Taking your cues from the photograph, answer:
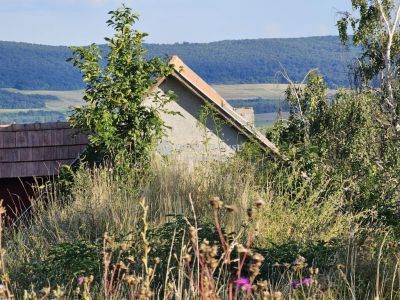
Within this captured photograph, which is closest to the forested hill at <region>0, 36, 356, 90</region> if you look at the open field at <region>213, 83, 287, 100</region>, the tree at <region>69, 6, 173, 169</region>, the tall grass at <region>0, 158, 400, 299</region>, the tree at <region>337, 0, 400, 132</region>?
the open field at <region>213, 83, 287, 100</region>

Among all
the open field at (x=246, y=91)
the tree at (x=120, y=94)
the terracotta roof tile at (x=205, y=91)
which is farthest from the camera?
the open field at (x=246, y=91)

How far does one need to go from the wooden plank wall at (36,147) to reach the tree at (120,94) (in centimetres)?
521

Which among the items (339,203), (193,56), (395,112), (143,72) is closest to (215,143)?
(143,72)

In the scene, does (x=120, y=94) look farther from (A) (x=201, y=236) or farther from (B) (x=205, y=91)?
(A) (x=201, y=236)

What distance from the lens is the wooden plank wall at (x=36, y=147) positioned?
22.1 metres

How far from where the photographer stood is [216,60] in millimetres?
172500

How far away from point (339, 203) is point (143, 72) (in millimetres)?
6738

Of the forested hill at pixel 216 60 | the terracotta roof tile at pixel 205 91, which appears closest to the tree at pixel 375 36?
the terracotta roof tile at pixel 205 91

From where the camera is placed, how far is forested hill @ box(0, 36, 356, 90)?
149000 mm

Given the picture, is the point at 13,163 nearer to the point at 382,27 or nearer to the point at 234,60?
the point at 382,27

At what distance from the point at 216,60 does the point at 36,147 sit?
151m

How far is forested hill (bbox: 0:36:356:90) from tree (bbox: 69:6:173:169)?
11852 cm

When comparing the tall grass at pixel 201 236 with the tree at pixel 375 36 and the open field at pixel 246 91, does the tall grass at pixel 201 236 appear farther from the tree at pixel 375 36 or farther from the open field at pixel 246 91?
the open field at pixel 246 91

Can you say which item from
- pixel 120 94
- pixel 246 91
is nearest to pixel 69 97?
pixel 246 91
